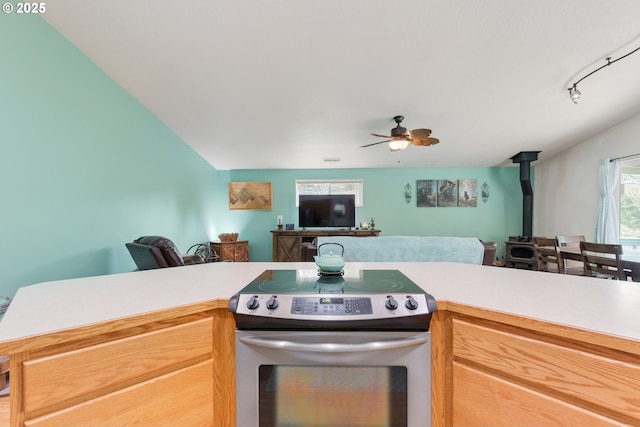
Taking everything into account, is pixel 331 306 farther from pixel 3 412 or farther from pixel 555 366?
pixel 3 412

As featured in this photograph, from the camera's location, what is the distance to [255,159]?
15.6ft

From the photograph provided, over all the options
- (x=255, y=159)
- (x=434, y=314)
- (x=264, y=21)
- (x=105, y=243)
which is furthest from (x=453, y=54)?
(x=105, y=243)

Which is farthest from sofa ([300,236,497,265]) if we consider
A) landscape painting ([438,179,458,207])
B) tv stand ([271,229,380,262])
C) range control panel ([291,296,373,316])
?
landscape painting ([438,179,458,207])

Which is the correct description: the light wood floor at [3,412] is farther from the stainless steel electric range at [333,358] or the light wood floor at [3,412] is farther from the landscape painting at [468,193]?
the landscape painting at [468,193]

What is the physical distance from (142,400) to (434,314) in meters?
1.01

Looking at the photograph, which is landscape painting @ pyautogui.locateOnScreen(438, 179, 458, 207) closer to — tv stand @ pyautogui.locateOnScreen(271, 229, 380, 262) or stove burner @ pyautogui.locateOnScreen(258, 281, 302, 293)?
tv stand @ pyautogui.locateOnScreen(271, 229, 380, 262)

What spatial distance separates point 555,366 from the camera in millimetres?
682

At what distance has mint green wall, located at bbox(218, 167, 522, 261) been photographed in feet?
17.3

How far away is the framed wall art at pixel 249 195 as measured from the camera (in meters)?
5.35

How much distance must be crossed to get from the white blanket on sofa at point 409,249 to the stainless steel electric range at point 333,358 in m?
1.57

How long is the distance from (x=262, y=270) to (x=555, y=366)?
3.87 feet

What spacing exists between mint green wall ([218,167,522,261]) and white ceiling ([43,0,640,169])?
1463mm

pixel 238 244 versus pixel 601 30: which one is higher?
pixel 601 30

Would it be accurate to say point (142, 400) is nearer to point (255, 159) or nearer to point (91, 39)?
point (91, 39)
